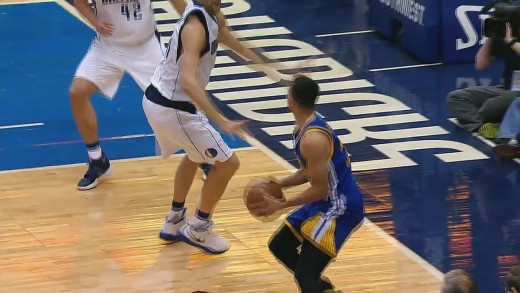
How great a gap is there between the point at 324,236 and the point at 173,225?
1869 millimetres

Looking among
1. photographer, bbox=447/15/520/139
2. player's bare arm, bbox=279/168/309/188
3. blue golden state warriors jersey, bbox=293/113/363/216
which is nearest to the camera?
blue golden state warriors jersey, bbox=293/113/363/216

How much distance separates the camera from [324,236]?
6871 mm

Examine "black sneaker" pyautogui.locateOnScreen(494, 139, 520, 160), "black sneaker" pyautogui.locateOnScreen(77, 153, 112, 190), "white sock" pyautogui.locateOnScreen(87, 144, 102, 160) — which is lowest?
"black sneaker" pyautogui.locateOnScreen(494, 139, 520, 160)

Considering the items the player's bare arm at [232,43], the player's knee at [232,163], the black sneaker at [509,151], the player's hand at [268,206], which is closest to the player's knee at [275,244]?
the player's hand at [268,206]

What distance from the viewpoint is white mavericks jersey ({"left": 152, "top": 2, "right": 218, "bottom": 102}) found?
766 cm

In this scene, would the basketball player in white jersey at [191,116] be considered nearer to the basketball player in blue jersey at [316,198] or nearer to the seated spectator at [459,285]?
the basketball player in blue jersey at [316,198]

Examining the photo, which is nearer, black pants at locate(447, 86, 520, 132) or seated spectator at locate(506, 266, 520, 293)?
seated spectator at locate(506, 266, 520, 293)

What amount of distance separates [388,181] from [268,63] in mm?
1928

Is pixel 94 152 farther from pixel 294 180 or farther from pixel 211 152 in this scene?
pixel 294 180

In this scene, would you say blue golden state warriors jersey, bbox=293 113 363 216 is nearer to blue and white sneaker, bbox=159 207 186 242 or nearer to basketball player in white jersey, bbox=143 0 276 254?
basketball player in white jersey, bbox=143 0 276 254

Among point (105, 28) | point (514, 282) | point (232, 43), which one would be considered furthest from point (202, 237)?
point (514, 282)

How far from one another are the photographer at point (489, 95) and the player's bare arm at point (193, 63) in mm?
3798

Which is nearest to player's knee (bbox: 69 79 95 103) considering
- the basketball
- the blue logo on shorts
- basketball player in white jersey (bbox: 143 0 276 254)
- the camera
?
basketball player in white jersey (bbox: 143 0 276 254)

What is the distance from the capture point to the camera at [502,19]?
409 inches
